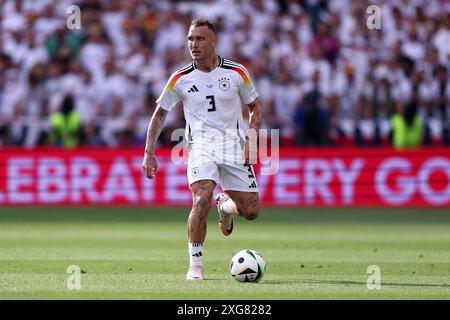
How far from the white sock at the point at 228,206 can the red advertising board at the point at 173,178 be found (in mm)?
9904

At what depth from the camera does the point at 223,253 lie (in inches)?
542

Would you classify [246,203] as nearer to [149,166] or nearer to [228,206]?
[228,206]

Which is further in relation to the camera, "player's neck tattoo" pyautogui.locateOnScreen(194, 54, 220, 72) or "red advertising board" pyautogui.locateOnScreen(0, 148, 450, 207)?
"red advertising board" pyautogui.locateOnScreen(0, 148, 450, 207)

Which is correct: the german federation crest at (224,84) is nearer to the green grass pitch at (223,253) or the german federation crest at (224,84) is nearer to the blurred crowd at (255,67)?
the green grass pitch at (223,253)

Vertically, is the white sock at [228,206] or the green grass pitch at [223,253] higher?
the white sock at [228,206]

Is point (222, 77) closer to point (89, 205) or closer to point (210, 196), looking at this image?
point (210, 196)

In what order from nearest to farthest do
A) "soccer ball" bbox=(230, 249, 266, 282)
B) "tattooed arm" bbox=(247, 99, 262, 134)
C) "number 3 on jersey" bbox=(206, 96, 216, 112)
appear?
"soccer ball" bbox=(230, 249, 266, 282), "number 3 on jersey" bbox=(206, 96, 216, 112), "tattooed arm" bbox=(247, 99, 262, 134)

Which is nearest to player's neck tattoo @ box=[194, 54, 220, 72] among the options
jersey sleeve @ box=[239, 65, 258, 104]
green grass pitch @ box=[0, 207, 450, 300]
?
jersey sleeve @ box=[239, 65, 258, 104]

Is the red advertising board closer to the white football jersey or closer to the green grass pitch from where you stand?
the green grass pitch

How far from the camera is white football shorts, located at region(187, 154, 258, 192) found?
35.6ft

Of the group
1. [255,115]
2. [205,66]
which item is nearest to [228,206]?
[255,115]

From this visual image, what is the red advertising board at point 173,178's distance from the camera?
21.5m

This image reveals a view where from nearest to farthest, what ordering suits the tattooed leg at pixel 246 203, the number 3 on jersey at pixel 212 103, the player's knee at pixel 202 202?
1. the player's knee at pixel 202 202
2. the number 3 on jersey at pixel 212 103
3. the tattooed leg at pixel 246 203

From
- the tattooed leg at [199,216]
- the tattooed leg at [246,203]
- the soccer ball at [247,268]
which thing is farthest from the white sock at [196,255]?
the tattooed leg at [246,203]
